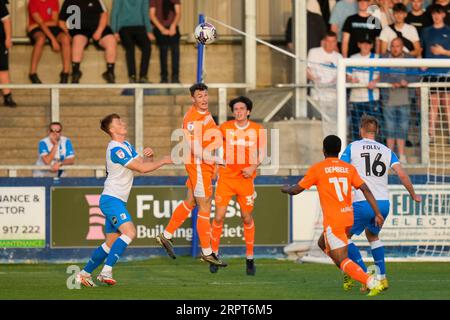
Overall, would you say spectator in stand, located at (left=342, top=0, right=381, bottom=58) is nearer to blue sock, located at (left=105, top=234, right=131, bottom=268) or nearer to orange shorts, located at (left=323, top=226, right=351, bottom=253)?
blue sock, located at (left=105, top=234, right=131, bottom=268)

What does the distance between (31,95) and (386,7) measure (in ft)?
21.4

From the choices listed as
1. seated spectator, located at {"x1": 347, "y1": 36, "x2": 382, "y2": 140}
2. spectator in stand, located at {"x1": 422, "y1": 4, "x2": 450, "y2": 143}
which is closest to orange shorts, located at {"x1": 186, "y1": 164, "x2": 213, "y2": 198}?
seated spectator, located at {"x1": 347, "y1": 36, "x2": 382, "y2": 140}

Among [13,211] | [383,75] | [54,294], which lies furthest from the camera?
[383,75]

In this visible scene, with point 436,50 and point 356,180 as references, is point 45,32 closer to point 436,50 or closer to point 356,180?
point 436,50

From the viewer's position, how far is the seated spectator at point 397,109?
20047mm

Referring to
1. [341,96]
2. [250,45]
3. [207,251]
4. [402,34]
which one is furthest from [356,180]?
[250,45]

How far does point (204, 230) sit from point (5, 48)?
6474mm

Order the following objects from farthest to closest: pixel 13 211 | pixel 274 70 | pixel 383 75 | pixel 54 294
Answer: pixel 274 70 → pixel 383 75 → pixel 13 211 → pixel 54 294

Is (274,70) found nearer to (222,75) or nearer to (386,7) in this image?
(222,75)

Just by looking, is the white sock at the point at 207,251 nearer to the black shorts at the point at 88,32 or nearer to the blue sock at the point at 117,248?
the blue sock at the point at 117,248

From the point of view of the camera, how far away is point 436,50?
2055 cm

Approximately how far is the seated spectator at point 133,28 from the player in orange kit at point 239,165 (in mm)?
5566

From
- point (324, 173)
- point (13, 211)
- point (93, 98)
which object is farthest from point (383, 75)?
point (324, 173)
